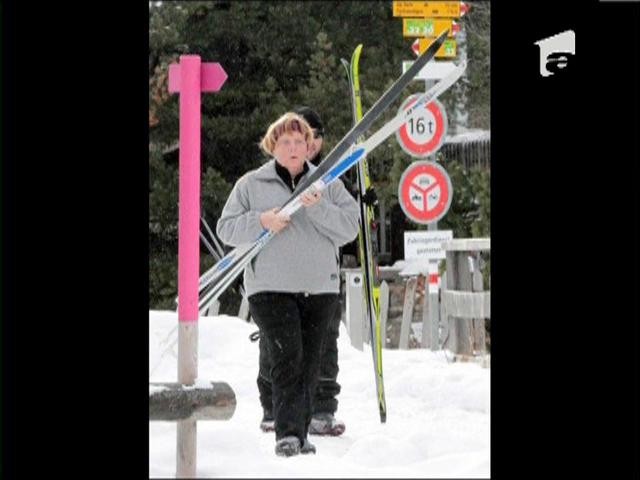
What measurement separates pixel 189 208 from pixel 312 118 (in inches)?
10.2

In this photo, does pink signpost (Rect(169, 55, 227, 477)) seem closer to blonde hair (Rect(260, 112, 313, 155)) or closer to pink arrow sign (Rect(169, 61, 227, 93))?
pink arrow sign (Rect(169, 61, 227, 93))

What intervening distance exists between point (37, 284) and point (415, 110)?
1.93 feet

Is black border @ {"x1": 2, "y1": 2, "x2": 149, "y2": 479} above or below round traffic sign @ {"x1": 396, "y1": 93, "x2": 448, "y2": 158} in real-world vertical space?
below

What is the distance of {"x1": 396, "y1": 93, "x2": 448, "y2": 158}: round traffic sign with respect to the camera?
1.24m

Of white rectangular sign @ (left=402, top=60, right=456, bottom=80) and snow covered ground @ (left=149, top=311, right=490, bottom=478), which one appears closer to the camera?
snow covered ground @ (left=149, top=311, right=490, bottom=478)

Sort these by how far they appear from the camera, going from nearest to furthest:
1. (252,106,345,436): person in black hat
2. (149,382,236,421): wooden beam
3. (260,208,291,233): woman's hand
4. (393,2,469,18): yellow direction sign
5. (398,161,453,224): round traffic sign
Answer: (149,382,236,421): wooden beam → (260,208,291,233): woman's hand → (252,106,345,436): person in black hat → (398,161,453,224): round traffic sign → (393,2,469,18): yellow direction sign

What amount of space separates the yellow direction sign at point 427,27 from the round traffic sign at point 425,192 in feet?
0.69

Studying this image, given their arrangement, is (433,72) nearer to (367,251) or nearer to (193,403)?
(367,251)

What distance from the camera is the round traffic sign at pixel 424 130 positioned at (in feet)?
4.05

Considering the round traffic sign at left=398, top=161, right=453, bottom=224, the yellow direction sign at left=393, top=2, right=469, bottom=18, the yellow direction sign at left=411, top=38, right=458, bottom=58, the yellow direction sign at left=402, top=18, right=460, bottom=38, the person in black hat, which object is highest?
the yellow direction sign at left=393, top=2, right=469, bottom=18

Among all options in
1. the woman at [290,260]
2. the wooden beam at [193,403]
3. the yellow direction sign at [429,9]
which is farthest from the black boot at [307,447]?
the yellow direction sign at [429,9]

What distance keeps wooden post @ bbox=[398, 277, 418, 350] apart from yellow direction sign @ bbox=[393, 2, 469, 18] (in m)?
0.43
